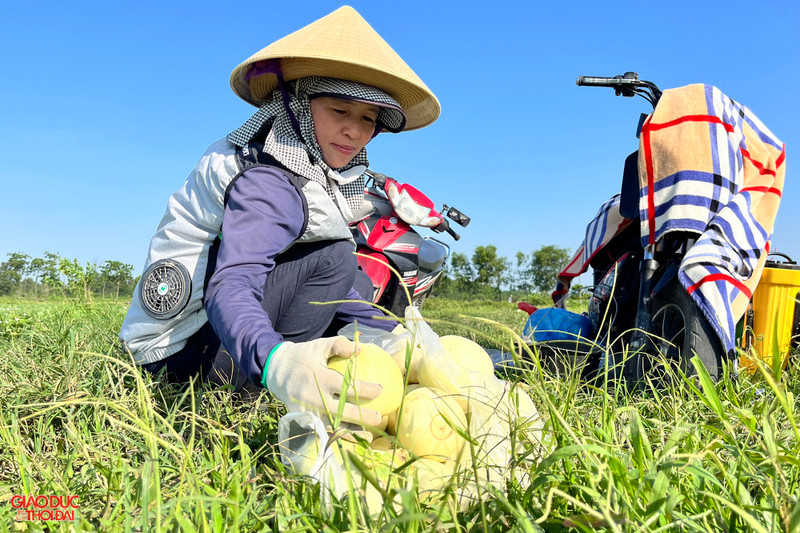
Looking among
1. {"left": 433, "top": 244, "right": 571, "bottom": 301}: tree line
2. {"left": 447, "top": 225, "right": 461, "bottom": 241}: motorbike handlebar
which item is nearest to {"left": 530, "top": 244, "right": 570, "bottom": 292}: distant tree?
{"left": 433, "top": 244, "right": 571, "bottom": 301}: tree line

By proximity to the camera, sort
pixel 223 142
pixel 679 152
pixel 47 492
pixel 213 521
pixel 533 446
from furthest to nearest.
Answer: pixel 679 152 → pixel 223 142 → pixel 47 492 → pixel 533 446 → pixel 213 521

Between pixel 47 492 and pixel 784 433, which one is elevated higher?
pixel 784 433

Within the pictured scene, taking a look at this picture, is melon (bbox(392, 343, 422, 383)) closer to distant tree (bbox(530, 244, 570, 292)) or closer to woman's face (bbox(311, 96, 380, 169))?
woman's face (bbox(311, 96, 380, 169))

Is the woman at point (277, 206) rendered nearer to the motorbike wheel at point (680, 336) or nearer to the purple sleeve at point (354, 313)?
the purple sleeve at point (354, 313)

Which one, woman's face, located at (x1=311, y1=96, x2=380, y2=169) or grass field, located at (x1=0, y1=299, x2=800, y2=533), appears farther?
Answer: woman's face, located at (x1=311, y1=96, x2=380, y2=169)

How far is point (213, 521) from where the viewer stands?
888 millimetres

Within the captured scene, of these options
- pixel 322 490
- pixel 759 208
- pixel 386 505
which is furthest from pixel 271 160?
pixel 759 208

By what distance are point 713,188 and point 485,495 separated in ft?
5.90

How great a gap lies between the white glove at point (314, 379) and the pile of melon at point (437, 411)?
0.03m

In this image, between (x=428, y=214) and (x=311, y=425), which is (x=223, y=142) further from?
(x=428, y=214)

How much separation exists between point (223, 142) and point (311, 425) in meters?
1.33

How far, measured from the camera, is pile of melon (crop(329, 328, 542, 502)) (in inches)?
44.4

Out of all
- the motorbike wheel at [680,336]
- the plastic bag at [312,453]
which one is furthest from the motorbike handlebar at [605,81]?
the plastic bag at [312,453]

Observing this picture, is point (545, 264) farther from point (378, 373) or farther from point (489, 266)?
point (378, 373)
